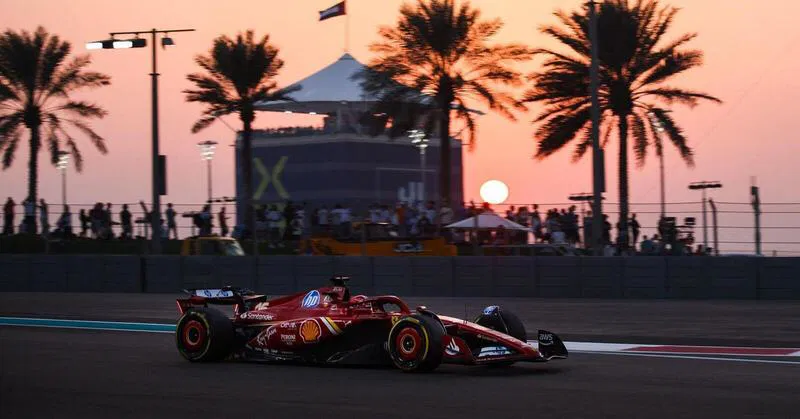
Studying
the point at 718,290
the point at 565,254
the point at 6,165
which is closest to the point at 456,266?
the point at 565,254

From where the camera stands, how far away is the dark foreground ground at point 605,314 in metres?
14.9

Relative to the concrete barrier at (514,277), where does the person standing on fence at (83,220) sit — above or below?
above

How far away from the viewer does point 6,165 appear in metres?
38.7

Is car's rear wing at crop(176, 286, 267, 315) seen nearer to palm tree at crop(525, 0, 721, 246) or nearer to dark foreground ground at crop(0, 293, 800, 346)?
dark foreground ground at crop(0, 293, 800, 346)

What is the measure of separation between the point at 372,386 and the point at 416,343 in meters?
0.86

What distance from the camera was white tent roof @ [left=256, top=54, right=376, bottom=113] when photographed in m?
49.9

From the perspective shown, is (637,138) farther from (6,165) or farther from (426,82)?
(6,165)

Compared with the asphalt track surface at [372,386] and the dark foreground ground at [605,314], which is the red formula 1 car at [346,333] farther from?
the dark foreground ground at [605,314]

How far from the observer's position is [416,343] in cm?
1038

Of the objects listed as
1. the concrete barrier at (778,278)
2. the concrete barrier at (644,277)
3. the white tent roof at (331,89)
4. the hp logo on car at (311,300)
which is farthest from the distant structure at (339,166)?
the hp logo on car at (311,300)

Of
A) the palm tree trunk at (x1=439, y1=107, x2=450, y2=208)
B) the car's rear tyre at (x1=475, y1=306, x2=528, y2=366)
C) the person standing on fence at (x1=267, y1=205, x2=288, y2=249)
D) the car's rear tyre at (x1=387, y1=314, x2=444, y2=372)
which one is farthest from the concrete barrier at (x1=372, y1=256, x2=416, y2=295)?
the car's rear tyre at (x1=387, y1=314, x2=444, y2=372)

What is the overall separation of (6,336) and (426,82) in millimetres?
20318

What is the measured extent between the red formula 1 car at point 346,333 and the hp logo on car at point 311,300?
1 cm

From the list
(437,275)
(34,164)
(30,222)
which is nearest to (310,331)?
(437,275)
